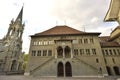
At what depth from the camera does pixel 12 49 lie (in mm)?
41875

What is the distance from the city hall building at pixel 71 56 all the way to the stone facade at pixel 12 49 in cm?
2110

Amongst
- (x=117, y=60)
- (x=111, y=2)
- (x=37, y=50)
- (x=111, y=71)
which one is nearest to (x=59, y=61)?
(x=37, y=50)

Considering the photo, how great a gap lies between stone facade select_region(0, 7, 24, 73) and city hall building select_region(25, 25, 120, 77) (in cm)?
2110

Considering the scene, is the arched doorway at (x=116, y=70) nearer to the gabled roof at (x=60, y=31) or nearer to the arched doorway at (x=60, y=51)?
the gabled roof at (x=60, y=31)

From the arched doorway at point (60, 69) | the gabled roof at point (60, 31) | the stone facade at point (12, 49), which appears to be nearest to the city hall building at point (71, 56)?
the arched doorway at point (60, 69)

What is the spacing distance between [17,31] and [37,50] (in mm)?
29068

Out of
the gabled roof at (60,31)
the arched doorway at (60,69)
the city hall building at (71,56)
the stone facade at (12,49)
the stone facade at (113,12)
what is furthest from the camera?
the stone facade at (12,49)

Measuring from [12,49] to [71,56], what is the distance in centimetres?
3183

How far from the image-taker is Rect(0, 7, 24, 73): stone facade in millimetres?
38391

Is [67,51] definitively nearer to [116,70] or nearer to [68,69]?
[68,69]

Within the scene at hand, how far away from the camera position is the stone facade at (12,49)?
1511 inches

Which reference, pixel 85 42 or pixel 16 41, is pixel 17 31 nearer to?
pixel 16 41

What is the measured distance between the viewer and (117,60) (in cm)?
2516

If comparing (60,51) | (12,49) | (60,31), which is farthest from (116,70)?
(12,49)
